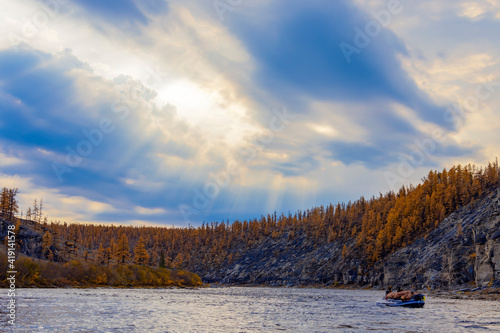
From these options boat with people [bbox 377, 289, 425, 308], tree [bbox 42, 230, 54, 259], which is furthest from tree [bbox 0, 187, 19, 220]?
boat with people [bbox 377, 289, 425, 308]

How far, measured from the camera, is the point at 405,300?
79.4 metres

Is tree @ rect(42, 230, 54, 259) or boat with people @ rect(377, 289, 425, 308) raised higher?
tree @ rect(42, 230, 54, 259)

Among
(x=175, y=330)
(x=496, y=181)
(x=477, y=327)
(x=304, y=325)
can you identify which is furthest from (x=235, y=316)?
(x=496, y=181)

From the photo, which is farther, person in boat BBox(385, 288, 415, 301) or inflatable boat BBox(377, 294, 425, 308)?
person in boat BBox(385, 288, 415, 301)

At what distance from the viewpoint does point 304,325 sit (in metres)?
47.7

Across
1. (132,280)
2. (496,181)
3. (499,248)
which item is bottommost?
(132,280)

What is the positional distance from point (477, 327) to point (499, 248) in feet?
273

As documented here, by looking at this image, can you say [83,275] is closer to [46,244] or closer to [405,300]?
[46,244]

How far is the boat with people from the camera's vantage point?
7638 centimetres

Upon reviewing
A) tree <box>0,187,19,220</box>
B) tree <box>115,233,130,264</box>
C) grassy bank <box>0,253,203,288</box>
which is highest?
tree <box>0,187,19,220</box>

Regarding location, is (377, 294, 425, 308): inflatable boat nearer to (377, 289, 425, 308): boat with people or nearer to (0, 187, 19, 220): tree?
(377, 289, 425, 308): boat with people

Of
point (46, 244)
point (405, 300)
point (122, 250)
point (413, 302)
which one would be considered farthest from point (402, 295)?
point (46, 244)

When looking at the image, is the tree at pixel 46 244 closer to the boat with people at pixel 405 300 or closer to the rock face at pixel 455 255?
the boat with people at pixel 405 300

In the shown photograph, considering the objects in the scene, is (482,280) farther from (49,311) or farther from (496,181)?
(49,311)
